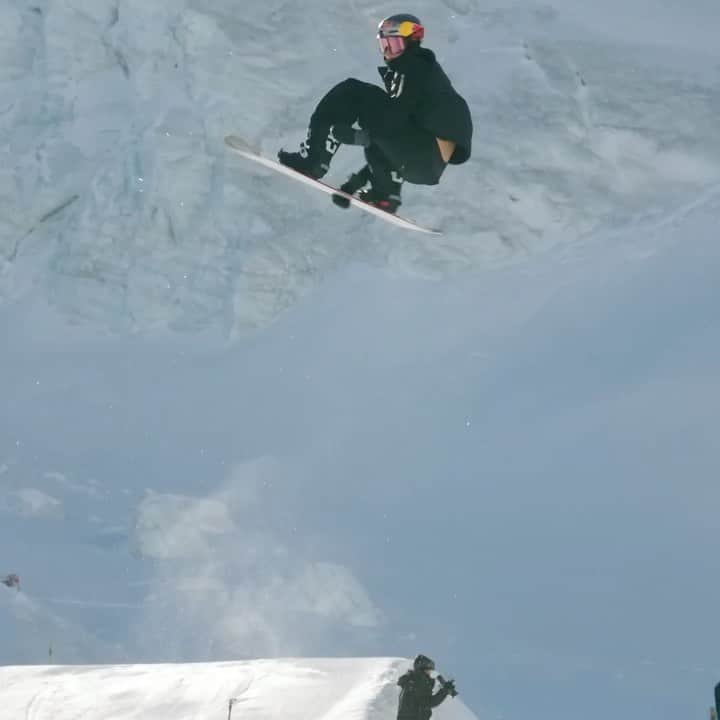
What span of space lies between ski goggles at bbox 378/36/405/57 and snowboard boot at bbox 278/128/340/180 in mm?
563

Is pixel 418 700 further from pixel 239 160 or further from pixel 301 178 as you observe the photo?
pixel 239 160

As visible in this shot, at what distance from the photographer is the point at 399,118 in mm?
6250

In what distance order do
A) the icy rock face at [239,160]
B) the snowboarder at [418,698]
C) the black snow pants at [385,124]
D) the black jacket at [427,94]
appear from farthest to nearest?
the icy rock face at [239,160]
the snowboarder at [418,698]
the black snow pants at [385,124]
the black jacket at [427,94]

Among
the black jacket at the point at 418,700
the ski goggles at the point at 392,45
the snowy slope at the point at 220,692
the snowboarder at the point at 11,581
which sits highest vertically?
the snowboarder at the point at 11,581

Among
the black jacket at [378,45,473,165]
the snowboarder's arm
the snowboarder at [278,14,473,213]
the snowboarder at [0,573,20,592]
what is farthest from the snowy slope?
the snowboarder at [0,573,20,592]

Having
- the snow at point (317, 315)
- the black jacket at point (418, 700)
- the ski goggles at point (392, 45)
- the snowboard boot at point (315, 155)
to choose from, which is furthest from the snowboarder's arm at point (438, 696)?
the snow at point (317, 315)

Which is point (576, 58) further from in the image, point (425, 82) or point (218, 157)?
point (425, 82)

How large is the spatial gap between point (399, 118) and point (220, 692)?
3.48m

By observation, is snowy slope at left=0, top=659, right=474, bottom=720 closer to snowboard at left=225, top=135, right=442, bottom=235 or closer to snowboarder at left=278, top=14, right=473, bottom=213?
snowboard at left=225, top=135, right=442, bottom=235

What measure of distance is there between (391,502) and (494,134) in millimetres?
5936

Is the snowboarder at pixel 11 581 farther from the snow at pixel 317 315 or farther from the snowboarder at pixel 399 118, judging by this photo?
the snowboarder at pixel 399 118

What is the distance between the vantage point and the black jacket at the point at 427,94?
6.13m

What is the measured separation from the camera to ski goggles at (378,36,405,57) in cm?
601

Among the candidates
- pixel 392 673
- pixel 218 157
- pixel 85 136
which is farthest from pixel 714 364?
pixel 392 673
